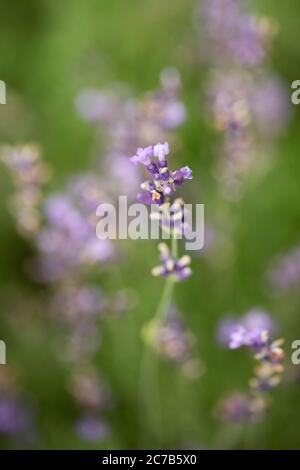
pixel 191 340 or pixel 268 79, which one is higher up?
pixel 268 79

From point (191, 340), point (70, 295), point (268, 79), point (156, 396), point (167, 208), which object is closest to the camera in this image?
point (167, 208)

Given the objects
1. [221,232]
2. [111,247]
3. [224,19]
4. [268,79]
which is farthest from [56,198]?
[268,79]

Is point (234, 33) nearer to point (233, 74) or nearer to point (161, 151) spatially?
point (233, 74)

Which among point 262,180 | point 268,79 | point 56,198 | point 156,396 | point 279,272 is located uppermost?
point 268,79

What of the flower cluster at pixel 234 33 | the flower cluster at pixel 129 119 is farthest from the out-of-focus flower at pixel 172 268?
the flower cluster at pixel 234 33

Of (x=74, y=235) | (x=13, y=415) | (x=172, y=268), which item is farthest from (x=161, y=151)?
(x=13, y=415)

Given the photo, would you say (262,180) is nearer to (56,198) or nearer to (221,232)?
(221,232)

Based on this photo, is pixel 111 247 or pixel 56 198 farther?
pixel 56 198
